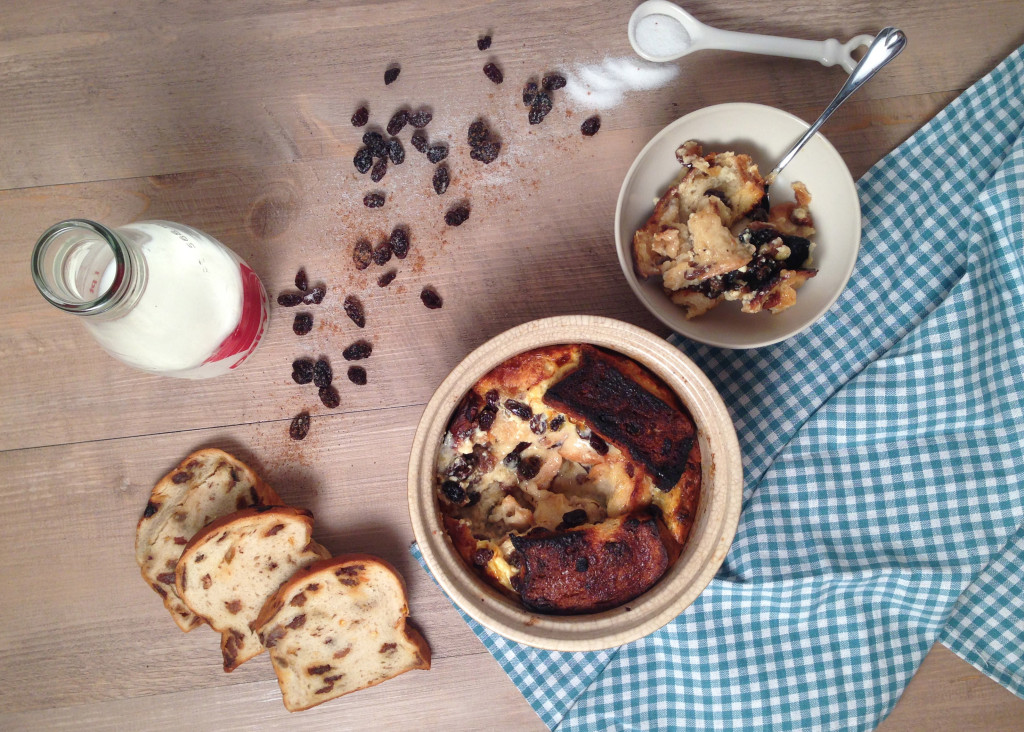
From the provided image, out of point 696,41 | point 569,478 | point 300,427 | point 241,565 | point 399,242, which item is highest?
point 696,41

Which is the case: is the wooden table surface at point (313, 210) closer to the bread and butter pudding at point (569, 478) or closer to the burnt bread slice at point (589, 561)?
the bread and butter pudding at point (569, 478)

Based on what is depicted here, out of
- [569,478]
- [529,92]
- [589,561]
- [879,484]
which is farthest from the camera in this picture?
[529,92]

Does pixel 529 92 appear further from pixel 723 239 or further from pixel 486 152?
pixel 723 239

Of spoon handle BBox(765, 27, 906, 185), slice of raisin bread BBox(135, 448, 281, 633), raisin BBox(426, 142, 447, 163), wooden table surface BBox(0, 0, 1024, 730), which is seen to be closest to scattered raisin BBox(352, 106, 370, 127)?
wooden table surface BBox(0, 0, 1024, 730)

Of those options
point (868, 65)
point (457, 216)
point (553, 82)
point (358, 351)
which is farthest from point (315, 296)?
point (868, 65)

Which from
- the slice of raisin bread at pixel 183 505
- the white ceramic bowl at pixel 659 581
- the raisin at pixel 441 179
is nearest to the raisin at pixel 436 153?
the raisin at pixel 441 179

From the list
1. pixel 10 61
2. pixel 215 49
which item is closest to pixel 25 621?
pixel 10 61

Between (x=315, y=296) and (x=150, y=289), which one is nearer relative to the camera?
(x=150, y=289)

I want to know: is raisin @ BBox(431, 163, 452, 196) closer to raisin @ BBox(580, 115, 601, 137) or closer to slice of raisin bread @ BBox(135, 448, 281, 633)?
raisin @ BBox(580, 115, 601, 137)
